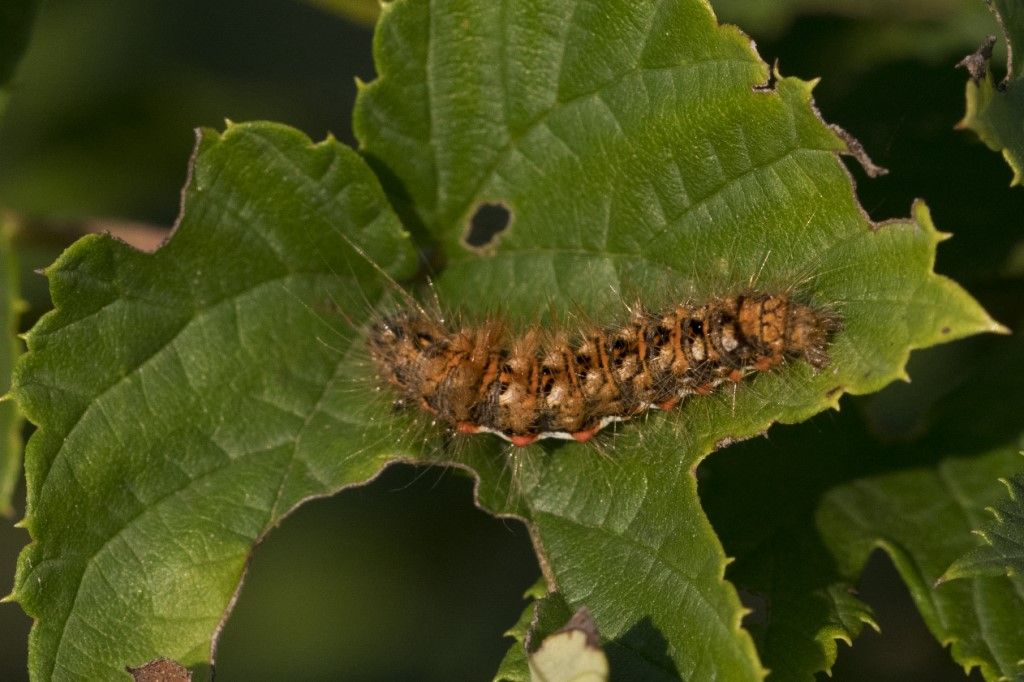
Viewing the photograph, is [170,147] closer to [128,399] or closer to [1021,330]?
[128,399]

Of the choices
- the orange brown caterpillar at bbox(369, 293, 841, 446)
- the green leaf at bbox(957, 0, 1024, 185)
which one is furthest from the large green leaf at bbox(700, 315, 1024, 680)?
the green leaf at bbox(957, 0, 1024, 185)

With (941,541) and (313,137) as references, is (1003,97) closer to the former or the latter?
(941,541)

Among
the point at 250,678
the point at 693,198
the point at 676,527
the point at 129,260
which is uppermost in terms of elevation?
the point at 693,198

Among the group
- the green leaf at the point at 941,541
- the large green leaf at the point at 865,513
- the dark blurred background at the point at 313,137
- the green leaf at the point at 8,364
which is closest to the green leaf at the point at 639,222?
the large green leaf at the point at 865,513

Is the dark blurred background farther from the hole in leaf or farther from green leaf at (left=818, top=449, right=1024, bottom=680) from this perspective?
the hole in leaf

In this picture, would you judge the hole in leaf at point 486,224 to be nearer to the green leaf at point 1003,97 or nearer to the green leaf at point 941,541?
the green leaf at point 941,541

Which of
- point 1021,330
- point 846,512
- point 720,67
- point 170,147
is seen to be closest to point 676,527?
point 846,512
